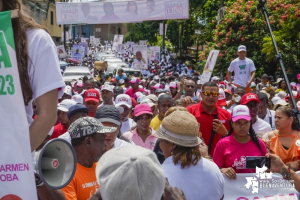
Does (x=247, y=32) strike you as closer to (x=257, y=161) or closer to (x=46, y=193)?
(x=257, y=161)

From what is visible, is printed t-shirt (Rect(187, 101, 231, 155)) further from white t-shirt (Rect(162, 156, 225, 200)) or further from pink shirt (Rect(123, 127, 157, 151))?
white t-shirt (Rect(162, 156, 225, 200))

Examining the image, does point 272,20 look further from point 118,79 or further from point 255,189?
point 255,189

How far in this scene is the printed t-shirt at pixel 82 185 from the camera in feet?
11.4

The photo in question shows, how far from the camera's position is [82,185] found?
3.54 metres

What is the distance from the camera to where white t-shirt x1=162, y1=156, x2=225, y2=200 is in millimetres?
3525

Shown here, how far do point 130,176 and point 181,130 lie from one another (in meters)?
1.80

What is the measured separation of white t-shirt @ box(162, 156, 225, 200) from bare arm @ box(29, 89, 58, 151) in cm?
166

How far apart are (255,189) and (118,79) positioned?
506 inches

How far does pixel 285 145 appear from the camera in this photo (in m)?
5.47

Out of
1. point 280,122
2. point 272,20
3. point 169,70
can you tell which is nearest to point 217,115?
Answer: point 280,122

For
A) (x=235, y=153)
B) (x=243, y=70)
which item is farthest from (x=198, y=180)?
(x=243, y=70)

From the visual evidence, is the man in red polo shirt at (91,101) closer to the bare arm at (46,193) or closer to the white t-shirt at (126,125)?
the white t-shirt at (126,125)

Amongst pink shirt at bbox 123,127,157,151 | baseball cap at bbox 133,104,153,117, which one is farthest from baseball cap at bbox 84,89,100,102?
pink shirt at bbox 123,127,157,151

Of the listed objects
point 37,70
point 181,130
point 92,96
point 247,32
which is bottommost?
point 92,96
